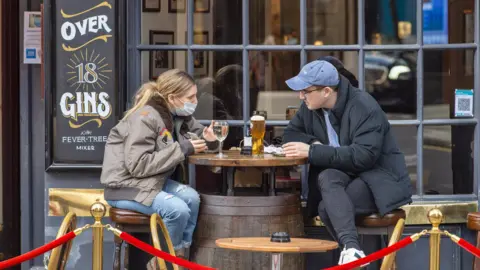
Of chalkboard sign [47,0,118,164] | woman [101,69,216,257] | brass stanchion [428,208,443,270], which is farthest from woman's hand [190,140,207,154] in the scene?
brass stanchion [428,208,443,270]

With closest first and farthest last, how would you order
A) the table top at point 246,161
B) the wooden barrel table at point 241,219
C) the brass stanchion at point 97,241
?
the brass stanchion at point 97,241, the table top at point 246,161, the wooden barrel table at point 241,219

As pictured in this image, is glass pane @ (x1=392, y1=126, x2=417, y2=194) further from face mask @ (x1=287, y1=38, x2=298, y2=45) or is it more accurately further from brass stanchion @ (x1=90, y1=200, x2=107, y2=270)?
brass stanchion @ (x1=90, y1=200, x2=107, y2=270)

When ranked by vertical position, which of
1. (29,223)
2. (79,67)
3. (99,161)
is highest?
(79,67)

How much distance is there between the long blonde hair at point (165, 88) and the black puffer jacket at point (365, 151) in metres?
0.88

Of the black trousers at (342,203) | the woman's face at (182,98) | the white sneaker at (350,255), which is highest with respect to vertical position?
the woman's face at (182,98)

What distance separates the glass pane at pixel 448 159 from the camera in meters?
7.77

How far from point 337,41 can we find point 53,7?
1986mm

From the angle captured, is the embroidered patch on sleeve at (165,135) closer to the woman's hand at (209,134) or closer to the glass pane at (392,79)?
the woman's hand at (209,134)

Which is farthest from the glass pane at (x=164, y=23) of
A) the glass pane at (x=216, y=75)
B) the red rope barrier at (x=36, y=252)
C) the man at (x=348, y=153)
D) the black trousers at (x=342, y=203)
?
the red rope barrier at (x=36, y=252)

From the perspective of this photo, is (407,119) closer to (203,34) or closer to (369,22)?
(369,22)

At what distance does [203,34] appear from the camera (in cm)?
773

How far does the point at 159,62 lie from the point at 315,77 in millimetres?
1370

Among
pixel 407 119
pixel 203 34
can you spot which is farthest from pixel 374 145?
pixel 203 34

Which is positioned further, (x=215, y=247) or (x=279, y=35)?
(x=279, y=35)
